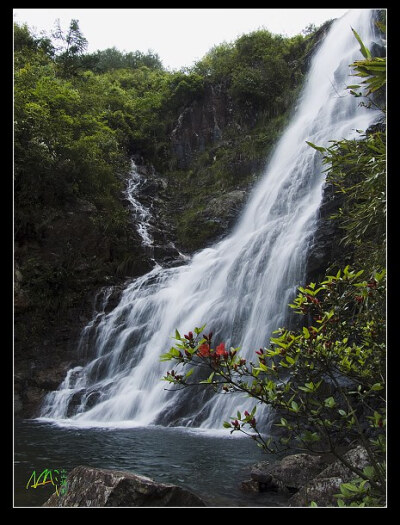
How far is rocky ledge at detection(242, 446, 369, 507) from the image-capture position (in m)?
3.95

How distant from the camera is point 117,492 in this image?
10.8ft

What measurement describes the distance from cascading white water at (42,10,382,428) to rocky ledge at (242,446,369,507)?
3.12m

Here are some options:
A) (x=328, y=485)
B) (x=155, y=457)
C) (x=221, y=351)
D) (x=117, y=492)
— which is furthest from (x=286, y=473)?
(x=221, y=351)

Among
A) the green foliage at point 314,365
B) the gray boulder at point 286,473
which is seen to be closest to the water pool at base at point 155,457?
the gray boulder at point 286,473

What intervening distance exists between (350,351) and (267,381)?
0.65 metres

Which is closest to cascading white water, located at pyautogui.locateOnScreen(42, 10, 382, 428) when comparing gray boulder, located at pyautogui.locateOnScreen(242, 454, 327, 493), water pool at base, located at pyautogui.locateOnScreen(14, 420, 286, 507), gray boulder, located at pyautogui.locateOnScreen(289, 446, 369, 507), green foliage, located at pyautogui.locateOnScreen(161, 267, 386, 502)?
water pool at base, located at pyautogui.locateOnScreen(14, 420, 286, 507)

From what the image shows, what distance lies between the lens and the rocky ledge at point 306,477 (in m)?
3.95

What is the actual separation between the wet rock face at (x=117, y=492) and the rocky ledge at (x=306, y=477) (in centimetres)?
116

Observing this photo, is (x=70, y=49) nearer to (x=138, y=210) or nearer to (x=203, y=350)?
(x=138, y=210)

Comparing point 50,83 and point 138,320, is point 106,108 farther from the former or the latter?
point 138,320

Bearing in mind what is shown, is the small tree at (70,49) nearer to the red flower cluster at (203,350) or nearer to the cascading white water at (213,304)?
the cascading white water at (213,304)

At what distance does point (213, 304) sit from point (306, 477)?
632 centimetres

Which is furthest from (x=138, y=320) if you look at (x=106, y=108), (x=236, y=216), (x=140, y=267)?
(x=106, y=108)
